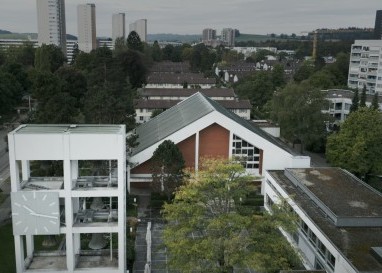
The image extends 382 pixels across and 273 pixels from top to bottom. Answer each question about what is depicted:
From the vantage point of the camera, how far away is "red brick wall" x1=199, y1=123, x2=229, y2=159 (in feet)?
133

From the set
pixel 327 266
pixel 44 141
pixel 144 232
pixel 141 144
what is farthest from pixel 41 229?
pixel 141 144

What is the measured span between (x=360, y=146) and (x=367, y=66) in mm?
58564

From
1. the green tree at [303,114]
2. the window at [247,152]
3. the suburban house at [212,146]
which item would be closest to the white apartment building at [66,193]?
the suburban house at [212,146]

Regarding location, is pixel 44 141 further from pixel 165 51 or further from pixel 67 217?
pixel 165 51

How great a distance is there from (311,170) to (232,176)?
53.1 feet

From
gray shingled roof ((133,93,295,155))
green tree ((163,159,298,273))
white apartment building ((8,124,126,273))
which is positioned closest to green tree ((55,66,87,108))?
gray shingled roof ((133,93,295,155))

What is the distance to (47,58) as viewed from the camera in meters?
88.1

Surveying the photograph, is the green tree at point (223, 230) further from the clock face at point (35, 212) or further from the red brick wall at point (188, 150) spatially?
the red brick wall at point (188, 150)

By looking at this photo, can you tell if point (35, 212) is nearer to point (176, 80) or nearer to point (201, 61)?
point (176, 80)

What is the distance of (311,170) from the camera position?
35.8 metres

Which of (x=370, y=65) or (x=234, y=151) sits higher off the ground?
(x=370, y=65)

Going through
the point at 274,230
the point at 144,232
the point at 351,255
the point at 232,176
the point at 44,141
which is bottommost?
the point at 144,232

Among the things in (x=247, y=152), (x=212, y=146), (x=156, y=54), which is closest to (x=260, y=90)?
(x=247, y=152)

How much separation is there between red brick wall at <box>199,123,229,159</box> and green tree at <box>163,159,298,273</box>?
18.5 meters
